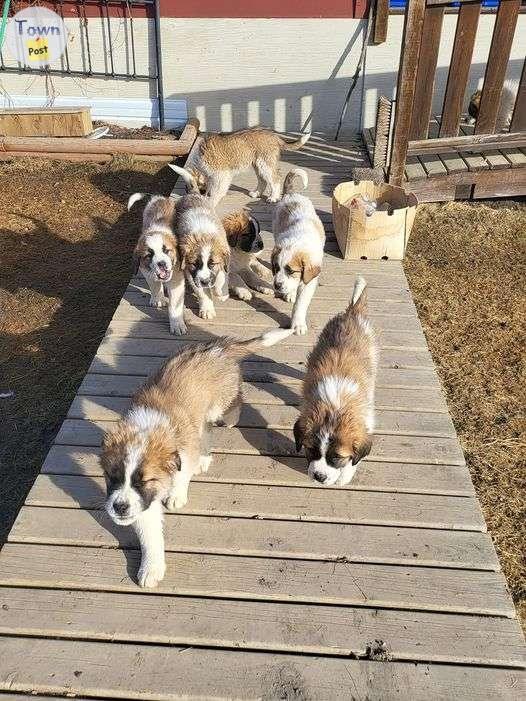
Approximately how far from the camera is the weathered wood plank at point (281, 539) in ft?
10.5

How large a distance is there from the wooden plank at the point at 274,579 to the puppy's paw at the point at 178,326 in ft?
7.37

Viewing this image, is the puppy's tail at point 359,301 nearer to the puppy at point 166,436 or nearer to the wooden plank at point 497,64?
the puppy at point 166,436

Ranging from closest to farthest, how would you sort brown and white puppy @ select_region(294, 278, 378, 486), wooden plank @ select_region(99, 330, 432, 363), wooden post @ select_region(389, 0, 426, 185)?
brown and white puppy @ select_region(294, 278, 378, 486) < wooden plank @ select_region(99, 330, 432, 363) < wooden post @ select_region(389, 0, 426, 185)

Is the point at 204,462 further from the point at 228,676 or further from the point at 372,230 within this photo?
the point at 372,230

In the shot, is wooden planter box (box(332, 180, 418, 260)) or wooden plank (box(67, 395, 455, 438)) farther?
wooden planter box (box(332, 180, 418, 260))

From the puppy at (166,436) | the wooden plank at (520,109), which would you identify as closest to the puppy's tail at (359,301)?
the puppy at (166,436)

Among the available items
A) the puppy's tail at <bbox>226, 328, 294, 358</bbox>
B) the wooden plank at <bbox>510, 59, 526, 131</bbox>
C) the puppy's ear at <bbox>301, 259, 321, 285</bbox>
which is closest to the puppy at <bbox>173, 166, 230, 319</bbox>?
the puppy's ear at <bbox>301, 259, 321, 285</bbox>

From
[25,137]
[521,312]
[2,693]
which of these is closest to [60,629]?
[2,693]

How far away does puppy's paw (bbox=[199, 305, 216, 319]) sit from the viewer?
528cm

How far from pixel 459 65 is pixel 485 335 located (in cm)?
337

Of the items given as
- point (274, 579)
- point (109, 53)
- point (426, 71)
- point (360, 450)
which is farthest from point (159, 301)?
point (109, 53)

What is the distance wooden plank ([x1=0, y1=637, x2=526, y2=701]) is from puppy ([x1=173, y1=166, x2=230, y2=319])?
2773 mm

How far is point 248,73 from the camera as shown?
10.0 m

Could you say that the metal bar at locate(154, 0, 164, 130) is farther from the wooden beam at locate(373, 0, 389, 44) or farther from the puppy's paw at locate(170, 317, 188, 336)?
the puppy's paw at locate(170, 317, 188, 336)
